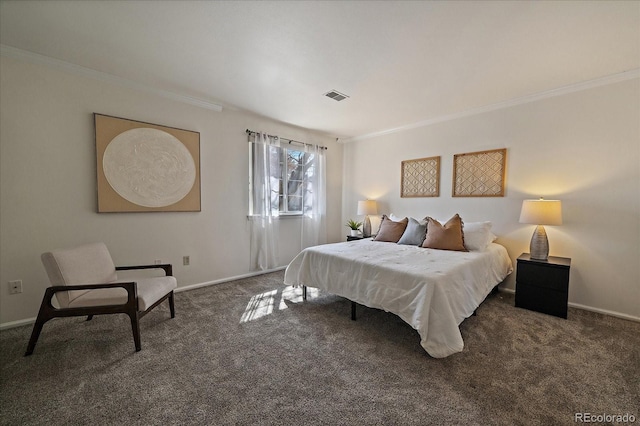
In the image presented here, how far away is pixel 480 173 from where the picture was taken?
344cm

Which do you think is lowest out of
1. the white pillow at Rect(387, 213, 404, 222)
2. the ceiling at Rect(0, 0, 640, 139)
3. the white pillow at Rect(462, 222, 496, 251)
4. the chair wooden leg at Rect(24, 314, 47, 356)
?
the chair wooden leg at Rect(24, 314, 47, 356)

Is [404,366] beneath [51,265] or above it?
beneath

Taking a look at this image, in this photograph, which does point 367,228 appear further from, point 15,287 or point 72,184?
point 15,287

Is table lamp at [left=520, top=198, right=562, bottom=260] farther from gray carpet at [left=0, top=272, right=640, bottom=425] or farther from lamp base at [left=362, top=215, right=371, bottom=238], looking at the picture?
lamp base at [left=362, top=215, right=371, bottom=238]

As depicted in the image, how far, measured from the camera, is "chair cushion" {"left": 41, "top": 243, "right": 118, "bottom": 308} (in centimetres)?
192

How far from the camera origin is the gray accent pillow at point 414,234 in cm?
326

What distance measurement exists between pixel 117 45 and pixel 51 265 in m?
1.93

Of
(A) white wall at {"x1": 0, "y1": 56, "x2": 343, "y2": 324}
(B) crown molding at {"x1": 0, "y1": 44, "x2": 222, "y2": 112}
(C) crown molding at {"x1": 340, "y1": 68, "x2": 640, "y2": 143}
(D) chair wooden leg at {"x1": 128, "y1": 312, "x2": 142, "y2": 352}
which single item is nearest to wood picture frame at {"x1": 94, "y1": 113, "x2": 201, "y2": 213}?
(A) white wall at {"x1": 0, "y1": 56, "x2": 343, "y2": 324}

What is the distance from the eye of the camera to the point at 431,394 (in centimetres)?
149

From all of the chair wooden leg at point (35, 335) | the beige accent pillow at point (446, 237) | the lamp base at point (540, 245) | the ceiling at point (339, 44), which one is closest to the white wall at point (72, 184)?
the ceiling at point (339, 44)

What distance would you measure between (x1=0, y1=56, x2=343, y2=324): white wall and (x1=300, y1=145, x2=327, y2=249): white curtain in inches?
60.6

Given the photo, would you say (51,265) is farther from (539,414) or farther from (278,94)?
(539,414)

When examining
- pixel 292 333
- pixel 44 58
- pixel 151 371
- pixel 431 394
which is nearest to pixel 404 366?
pixel 431 394

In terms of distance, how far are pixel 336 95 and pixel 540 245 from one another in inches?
116
